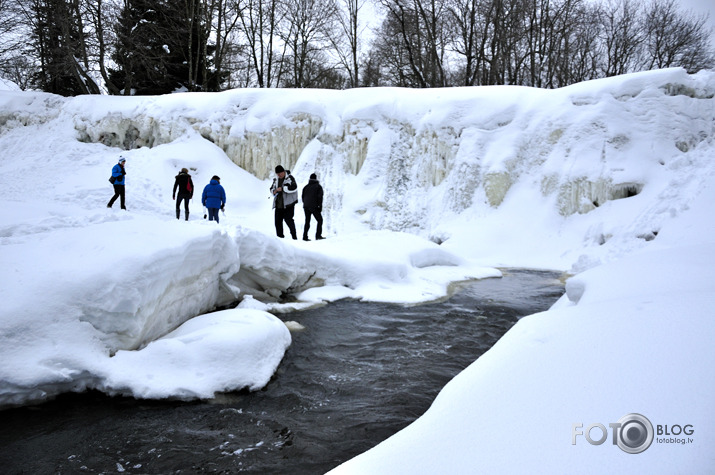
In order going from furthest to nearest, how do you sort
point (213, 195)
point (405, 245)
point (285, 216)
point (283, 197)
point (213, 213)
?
1. point (213, 213)
2. point (213, 195)
3. point (285, 216)
4. point (283, 197)
5. point (405, 245)

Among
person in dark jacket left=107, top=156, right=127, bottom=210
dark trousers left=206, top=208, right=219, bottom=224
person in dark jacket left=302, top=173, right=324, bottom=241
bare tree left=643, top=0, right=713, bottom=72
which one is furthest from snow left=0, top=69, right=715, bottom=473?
bare tree left=643, top=0, right=713, bottom=72

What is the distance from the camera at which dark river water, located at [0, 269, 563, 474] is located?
3.07 m

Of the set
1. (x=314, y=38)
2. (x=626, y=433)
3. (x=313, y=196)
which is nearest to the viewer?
(x=626, y=433)

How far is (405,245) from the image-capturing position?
10.3 meters

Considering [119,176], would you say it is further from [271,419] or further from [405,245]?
[271,419]

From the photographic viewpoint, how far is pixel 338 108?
17.4 meters

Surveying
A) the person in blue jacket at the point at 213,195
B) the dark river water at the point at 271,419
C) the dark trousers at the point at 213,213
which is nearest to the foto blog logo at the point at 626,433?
the dark river water at the point at 271,419

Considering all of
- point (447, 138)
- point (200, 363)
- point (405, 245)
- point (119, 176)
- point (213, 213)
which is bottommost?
point (200, 363)

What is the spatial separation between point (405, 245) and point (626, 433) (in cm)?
848

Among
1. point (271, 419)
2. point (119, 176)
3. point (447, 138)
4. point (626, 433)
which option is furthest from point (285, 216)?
point (626, 433)

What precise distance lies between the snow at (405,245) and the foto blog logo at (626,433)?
0.15 ft

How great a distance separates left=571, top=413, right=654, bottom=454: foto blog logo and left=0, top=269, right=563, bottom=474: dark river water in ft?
5.72

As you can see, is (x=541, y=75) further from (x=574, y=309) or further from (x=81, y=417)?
(x=81, y=417)

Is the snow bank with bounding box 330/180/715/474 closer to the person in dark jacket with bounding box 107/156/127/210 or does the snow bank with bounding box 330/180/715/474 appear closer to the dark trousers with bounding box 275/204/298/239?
the dark trousers with bounding box 275/204/298/239
